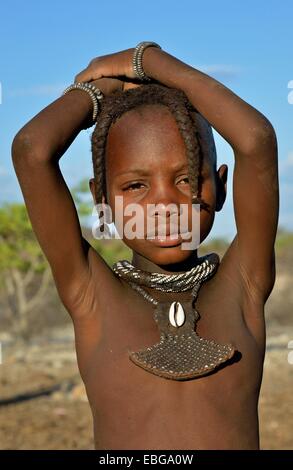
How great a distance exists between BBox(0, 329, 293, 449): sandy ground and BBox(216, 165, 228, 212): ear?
5857 millimetres

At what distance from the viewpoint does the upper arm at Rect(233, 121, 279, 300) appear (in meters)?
2.50

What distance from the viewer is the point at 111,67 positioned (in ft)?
8.97

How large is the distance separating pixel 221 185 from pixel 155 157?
34 cm

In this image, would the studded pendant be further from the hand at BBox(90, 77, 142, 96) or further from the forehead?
the hand at BBox(90, 77, 142, 96)

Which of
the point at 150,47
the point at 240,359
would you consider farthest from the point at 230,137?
the point at 240,359

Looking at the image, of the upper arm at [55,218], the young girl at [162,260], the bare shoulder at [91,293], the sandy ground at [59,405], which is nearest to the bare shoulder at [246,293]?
the young girl at [162,260]

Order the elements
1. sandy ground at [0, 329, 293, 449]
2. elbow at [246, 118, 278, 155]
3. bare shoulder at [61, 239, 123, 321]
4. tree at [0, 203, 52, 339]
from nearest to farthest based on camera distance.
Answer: elbow at [246, 118, 278, 155]
bare shoulder at [61, 239, 123, 321]
sandy ground at [0, 329, 293, 449]
tree at [0, 203, 52, 339]

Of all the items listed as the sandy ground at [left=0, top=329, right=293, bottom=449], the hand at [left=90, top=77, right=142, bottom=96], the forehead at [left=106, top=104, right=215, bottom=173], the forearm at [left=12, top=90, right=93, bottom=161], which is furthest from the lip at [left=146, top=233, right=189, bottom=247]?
the sandy ground at [left=0, top=329, right=293, bottom=449]

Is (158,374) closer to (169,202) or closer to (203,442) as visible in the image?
(203,442)

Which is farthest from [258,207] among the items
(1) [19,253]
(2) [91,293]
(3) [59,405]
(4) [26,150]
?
(1) [19,253]

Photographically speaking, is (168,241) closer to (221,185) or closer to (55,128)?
(221,185)

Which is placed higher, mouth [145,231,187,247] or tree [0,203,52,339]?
tree [0,203,52,339]

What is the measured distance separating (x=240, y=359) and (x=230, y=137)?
67 cm

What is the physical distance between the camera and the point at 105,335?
8.70 ft
